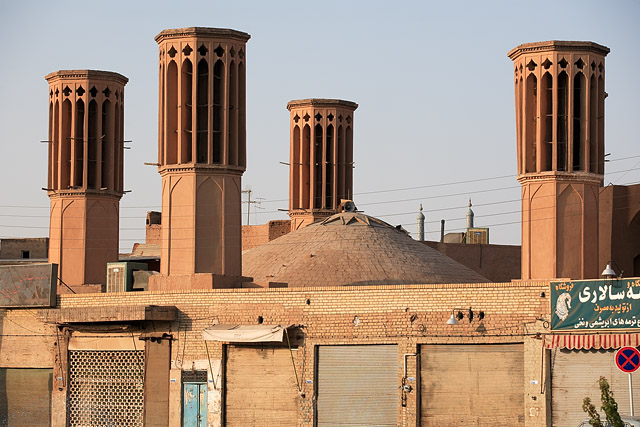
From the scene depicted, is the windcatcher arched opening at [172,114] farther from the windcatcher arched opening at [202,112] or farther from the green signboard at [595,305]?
the green signboard at [595,305]

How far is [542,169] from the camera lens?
27.2m

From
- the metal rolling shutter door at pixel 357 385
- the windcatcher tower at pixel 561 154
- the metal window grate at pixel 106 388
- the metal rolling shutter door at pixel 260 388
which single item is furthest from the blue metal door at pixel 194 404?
the windcatcher tower at pixel 561 154

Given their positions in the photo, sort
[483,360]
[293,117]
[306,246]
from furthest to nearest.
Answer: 1. [293,117]
2. [306,246]
3. [483,360]

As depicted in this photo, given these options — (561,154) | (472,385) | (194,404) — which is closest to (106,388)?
(194,404)

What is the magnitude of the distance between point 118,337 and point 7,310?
12.0 feet

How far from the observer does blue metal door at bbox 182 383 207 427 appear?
25.0 meters

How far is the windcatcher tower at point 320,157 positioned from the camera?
3878 cm

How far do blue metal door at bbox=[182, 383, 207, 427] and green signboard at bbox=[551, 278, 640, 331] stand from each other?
7.84 m

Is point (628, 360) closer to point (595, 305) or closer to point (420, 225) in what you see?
Answer: point (595, 305)

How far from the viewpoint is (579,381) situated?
2136 cm

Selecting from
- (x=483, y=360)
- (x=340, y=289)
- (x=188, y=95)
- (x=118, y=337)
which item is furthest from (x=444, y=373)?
(x=188, y=95)

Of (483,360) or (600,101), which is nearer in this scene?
(483,360)

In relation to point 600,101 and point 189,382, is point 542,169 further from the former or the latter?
point 189,382

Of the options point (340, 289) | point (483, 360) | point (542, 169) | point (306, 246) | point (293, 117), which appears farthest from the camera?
A: point (293, 117)
